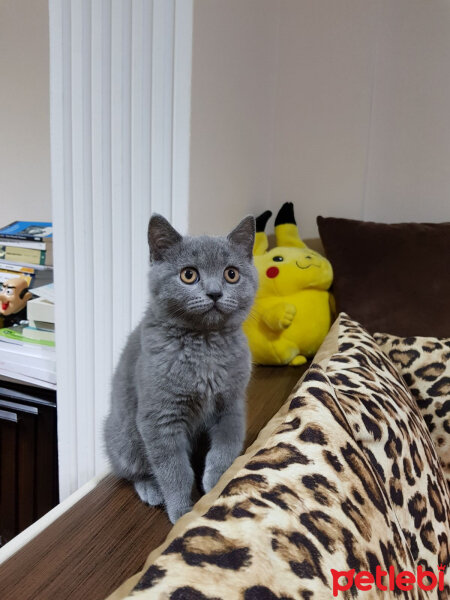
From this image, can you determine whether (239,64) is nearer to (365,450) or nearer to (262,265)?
(262,265)

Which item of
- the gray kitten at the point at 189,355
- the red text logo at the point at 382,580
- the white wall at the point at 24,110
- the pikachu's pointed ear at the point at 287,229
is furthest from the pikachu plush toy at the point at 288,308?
the white wall at the point at 24,110

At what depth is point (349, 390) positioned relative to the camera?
0.80m

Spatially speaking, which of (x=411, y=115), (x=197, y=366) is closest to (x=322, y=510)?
(x=197, y=366)

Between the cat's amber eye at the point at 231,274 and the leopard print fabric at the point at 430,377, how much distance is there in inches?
21.1

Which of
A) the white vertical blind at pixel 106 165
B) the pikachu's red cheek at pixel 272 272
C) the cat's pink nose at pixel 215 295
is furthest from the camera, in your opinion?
the pikachu's red cheek at pixel 272 272

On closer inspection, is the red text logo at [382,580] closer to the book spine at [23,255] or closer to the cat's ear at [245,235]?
the cat's ear at [245,235]

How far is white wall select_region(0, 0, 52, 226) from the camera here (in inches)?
76.6

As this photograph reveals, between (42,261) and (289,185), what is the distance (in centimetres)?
100

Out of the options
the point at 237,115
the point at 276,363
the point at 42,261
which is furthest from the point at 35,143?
the point at 276,363

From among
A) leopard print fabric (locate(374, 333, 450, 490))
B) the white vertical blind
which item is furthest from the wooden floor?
leopard print fabric (locate(374, 333, 450, 490))

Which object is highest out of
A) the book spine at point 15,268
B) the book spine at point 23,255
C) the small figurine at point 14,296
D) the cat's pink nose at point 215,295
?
the cat's pink nose at point 215,295

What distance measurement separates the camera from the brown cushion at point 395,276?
1564mm

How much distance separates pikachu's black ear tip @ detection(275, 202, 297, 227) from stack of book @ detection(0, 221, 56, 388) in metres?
0.84

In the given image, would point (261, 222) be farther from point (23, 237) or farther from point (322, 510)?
point (322, 510)
